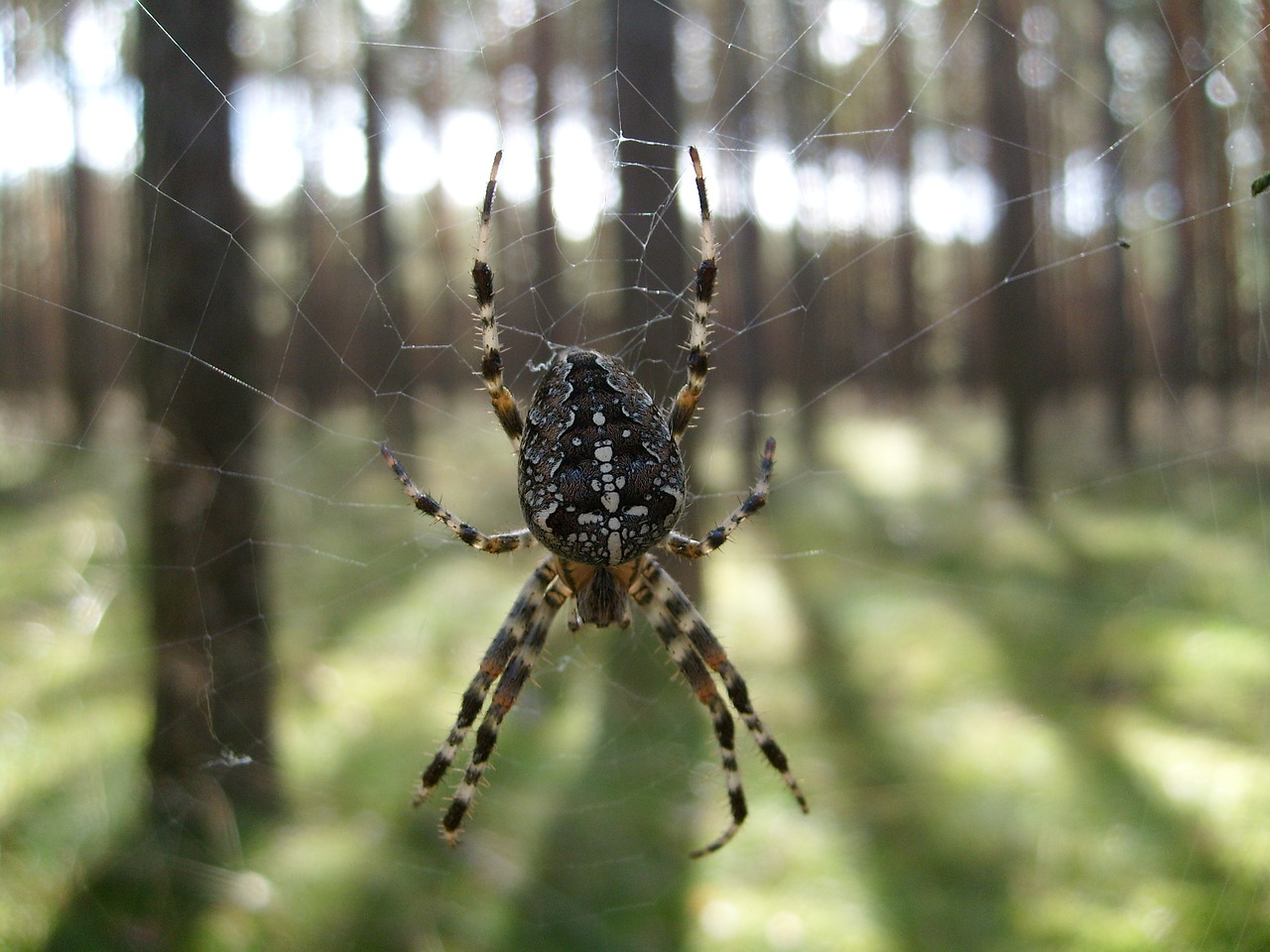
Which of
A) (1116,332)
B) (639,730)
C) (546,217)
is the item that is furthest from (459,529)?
(1116,332)

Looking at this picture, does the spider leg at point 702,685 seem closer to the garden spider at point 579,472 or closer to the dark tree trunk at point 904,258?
the garden spider at point 579,472

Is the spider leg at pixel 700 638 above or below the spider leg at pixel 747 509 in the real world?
below

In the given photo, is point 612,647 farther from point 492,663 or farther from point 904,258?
point 904,258

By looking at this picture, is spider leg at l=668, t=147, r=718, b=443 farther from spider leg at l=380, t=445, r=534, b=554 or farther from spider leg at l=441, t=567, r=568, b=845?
spider leg at l=441, t=567, r=568, b=845

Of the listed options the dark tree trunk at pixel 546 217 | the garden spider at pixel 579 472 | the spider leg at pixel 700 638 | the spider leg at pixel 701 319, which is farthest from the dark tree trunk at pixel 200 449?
the spider leg at pixel 701 319

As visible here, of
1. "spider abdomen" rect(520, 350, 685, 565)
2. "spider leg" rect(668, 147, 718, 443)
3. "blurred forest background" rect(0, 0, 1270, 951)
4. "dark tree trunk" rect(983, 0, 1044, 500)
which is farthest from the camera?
"dark tree trunk" rect(983, 0, 1044, 500)

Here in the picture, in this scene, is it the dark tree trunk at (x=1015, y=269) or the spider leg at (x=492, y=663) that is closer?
the spider leg at (x=492, y=663)

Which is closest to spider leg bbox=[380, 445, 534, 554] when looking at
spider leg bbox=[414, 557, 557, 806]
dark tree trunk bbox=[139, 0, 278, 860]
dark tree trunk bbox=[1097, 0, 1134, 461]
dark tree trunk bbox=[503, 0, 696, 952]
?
spider leg bbox=[414, 557, 557, 806]
